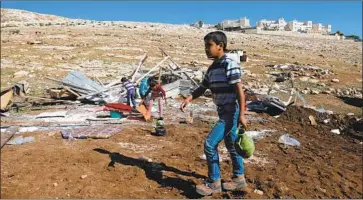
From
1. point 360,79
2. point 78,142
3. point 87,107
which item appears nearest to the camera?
point 78,142

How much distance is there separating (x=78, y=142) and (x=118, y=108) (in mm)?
2583

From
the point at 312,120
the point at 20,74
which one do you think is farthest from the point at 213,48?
the point at 20,74

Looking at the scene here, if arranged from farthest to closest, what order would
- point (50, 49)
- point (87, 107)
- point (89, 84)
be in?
point (50, 49)
point (89, 84)
point (87, 107)

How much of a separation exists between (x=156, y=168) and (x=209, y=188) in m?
1.02

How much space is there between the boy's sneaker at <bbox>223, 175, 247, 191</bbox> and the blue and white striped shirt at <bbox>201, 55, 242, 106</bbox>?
88 centimetres

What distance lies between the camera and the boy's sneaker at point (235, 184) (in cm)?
450

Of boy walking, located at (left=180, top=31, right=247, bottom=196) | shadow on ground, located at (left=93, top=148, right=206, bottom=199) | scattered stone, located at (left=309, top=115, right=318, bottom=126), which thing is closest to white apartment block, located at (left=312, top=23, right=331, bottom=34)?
scattered stone, located at (left=309, top=115, right=318, bottom=126)

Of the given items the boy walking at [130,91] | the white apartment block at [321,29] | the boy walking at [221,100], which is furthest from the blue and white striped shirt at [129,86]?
the white apartment block at [321,29]

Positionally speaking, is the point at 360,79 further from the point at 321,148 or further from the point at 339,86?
the point at 321,148

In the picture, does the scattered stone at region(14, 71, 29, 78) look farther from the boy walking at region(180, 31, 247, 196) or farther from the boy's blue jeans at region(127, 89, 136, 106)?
the boy walking at region(180, 31, 247, 196)

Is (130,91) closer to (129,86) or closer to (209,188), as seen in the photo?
(129,86)

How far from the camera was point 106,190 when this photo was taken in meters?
4.51

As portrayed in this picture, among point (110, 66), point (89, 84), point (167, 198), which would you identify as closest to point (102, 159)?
point (167, 198)

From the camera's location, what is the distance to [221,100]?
4270 millimetres
